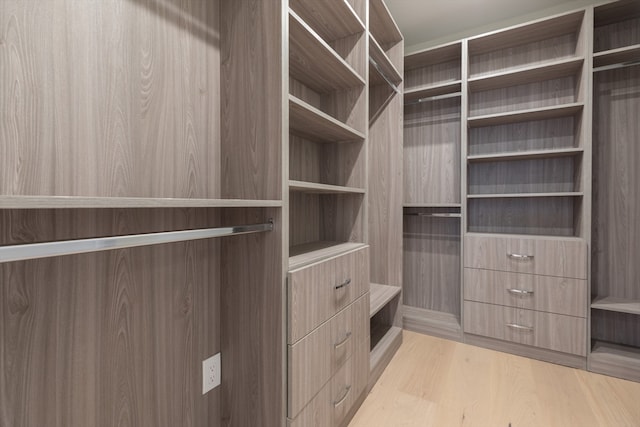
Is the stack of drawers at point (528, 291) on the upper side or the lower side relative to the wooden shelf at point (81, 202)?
lower

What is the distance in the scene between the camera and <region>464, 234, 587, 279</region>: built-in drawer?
6.20 feet

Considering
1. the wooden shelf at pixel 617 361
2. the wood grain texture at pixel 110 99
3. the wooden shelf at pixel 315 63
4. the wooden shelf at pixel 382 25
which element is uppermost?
the wooden shelf at pixel 382 25

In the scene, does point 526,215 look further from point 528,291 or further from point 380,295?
point 380,295

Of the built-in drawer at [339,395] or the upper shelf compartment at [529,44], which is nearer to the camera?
the built-in drawer at [339,395]

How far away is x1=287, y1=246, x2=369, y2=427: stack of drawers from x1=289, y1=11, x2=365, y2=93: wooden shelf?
92 centimetres

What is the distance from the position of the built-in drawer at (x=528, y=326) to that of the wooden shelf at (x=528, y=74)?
1.64 meters

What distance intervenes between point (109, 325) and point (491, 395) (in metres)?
1.89

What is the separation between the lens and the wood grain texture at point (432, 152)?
251 cm

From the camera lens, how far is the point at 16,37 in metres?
0.70

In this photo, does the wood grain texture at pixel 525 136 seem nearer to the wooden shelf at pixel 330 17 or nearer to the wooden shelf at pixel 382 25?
the wooden shelf at pixel 382 25

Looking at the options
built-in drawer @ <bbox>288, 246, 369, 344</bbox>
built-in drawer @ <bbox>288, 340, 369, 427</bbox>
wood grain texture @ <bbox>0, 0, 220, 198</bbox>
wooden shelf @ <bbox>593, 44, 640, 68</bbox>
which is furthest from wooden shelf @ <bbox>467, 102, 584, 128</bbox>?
wood grain texture @ <bbox>0, 0, 220, 198</bbox>

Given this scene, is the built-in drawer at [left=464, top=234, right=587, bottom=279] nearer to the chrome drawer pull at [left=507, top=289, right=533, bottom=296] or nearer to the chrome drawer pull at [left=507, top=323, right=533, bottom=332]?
the chrome drawer pull at [left=507, top=289, right=533, bottom=296]

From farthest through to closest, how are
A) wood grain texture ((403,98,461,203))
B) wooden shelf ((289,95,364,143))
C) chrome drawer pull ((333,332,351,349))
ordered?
wood grain texture ((403,98,461,203)) → chrome drawer pull ((333,332,351,349)) → wooden shelf ((289,95,364,143))

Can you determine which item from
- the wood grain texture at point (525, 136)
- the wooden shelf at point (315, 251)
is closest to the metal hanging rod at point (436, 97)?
the wood grain texture at point (525, 136)
